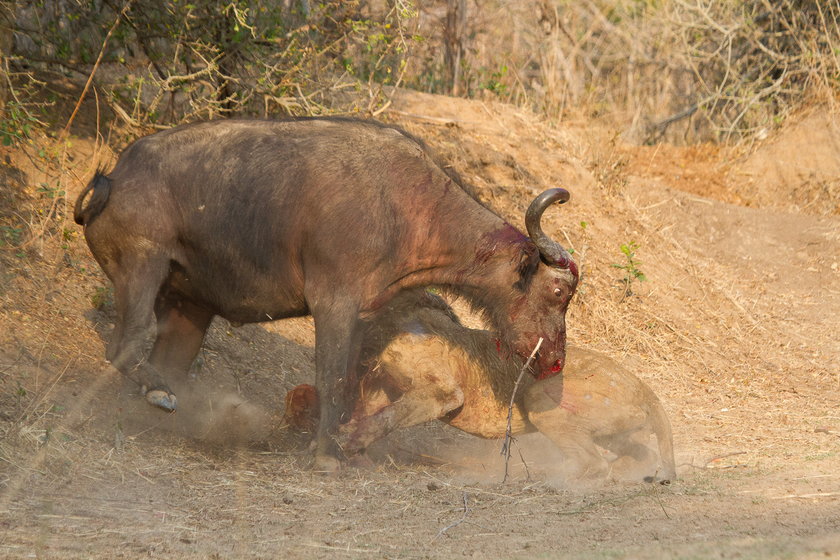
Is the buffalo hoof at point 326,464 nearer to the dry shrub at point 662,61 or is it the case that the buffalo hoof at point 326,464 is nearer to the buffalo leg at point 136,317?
the buffalo leg at point 136,317

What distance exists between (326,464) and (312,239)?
1.41 m

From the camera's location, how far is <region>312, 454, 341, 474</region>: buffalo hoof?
593 centimetres

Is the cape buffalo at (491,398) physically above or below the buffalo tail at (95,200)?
below

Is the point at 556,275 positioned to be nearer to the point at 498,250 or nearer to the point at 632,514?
the point at 498,250

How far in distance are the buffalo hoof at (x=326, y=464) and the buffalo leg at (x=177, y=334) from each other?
1.45 meters

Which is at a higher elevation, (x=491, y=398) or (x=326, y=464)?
(x=491, y=398)

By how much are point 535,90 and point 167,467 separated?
10281 mm

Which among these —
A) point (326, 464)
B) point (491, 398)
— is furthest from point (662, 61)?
point (326, 464)

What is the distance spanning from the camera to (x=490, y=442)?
726 centimetres

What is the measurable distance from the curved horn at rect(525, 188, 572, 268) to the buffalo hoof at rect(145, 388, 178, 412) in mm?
2435

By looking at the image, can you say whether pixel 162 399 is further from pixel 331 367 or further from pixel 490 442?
pixel 490 442

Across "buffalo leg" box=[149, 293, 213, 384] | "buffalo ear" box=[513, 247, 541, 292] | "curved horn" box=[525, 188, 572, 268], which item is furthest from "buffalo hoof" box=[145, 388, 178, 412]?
"curved horn" box=[525, 188, 572, 268]

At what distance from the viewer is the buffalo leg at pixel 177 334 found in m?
6.79

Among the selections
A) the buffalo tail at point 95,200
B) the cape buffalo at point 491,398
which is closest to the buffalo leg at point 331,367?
the cape buffalo at point 491,398
